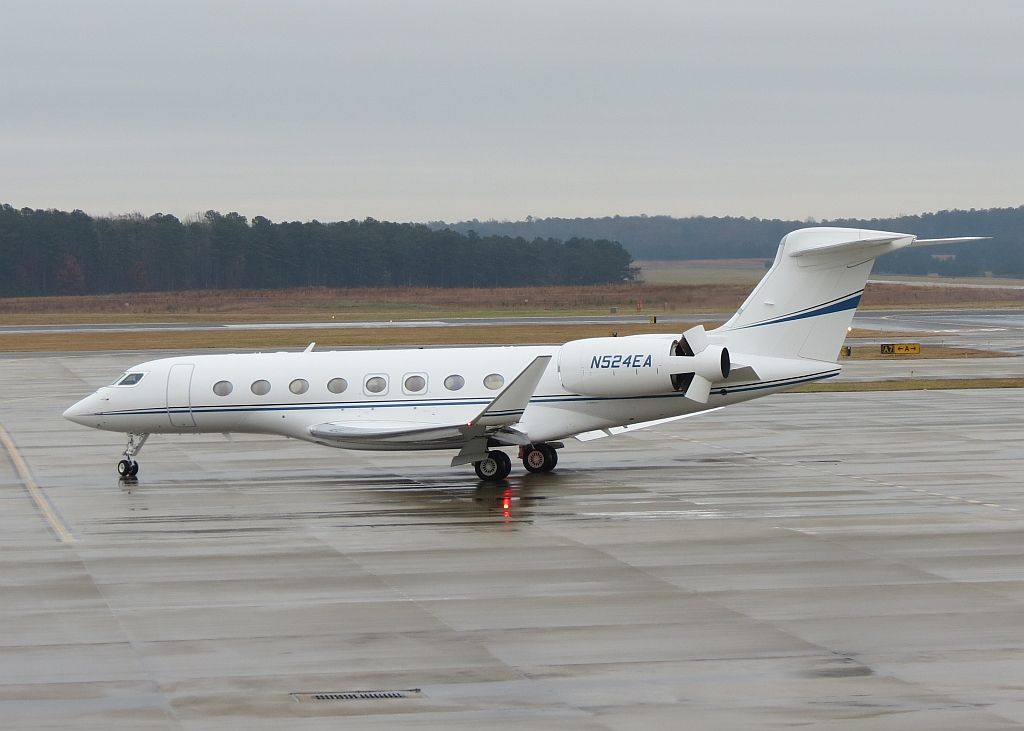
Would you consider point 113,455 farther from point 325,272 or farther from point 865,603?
point 325,272

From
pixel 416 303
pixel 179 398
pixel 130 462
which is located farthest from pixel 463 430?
pixel 416 303

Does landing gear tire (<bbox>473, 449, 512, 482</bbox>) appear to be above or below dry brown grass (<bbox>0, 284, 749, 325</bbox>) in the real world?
below

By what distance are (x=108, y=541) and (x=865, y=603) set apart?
11.1 meters

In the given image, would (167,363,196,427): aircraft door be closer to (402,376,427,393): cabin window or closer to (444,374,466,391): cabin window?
(402,376,427,393): cabin window

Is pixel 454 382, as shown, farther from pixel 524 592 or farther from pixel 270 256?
pixel 270 256

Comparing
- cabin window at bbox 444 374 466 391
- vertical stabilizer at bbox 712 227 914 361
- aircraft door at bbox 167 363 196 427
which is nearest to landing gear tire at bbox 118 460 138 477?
aircraft door at bbox 167 363 196 427

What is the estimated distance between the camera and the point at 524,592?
1616 centimetres

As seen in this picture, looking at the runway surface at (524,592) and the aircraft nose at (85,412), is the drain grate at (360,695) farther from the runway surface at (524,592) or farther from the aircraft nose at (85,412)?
the aircraft nose at (85,412)

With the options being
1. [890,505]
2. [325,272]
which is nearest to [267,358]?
[890,505]

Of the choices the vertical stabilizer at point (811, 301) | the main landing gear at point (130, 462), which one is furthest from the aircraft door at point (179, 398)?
the vertical stabilizer at point (811, 301)

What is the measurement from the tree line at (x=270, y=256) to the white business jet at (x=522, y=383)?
127 meters

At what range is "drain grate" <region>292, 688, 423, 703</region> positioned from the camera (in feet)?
39.5

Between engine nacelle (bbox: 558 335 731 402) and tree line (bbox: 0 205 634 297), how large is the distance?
12898 cm

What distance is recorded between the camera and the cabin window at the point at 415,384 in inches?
1030
